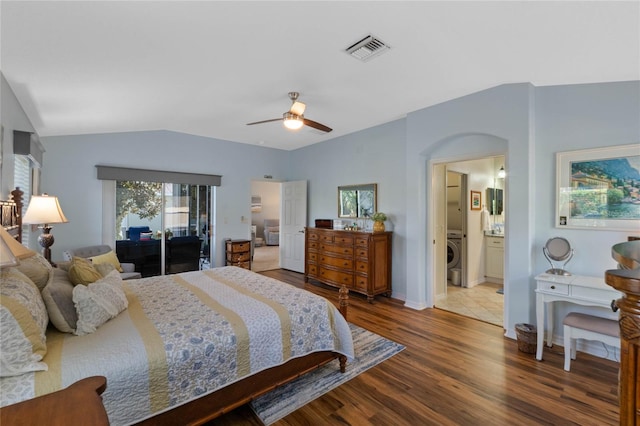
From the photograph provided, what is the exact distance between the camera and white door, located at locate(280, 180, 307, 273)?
644 cm

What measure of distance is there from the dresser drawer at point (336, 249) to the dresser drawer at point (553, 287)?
2.50 metres

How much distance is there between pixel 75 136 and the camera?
4.48 meters

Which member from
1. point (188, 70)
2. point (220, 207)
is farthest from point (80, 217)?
point (188, 70)

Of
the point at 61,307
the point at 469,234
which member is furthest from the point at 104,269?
the point at 469,234

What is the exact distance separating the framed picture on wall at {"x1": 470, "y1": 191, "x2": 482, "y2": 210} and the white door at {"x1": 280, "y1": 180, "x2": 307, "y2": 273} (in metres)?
3.24

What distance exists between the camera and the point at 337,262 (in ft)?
16.4

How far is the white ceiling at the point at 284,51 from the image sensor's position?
72.1 inches

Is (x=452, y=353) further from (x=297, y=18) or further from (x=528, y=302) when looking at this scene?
(x=297, y=18)

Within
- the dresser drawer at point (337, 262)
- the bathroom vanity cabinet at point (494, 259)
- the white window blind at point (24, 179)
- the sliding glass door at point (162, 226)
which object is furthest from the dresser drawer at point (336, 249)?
the white window blind at point (24, 179)

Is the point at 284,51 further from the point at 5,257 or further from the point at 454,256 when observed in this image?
the point at 454,256

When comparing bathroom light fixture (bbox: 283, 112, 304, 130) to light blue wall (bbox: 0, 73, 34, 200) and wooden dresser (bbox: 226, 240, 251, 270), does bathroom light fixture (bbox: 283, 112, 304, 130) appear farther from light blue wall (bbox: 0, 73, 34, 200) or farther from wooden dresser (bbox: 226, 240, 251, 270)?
wooden dresser (bbox: 226, 240, 251, 270)

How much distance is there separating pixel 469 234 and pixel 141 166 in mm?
5819

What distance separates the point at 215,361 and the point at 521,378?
2.46 meters

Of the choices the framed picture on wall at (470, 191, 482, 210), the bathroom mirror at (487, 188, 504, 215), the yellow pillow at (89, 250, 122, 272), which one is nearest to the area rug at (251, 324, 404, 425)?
the yellow pillow at (89, 250, 122, 272)
